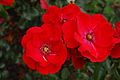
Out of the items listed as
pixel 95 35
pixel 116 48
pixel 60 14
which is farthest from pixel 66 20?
pixel 116 48

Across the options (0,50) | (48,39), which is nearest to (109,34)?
(48,39)

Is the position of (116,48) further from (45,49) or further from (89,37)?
(45,49)

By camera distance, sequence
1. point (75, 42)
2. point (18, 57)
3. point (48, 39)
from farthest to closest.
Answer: point (18, 57) < point (48, 39) < point (75, 42)

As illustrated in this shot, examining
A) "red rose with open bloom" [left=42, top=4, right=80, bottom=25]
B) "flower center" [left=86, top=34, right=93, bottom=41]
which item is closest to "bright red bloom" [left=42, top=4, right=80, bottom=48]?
"red rose with open bloom" [left=42, top=4, right=80, bottom=25]

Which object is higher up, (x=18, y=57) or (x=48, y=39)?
(x=48, y=39)

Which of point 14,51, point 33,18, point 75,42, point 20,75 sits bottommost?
point 20,75

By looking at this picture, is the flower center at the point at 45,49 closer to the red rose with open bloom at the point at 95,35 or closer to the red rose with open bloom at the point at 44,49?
the red rose with open bloom at the point at 44,49

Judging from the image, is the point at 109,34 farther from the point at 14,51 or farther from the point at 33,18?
the point at 14,51
